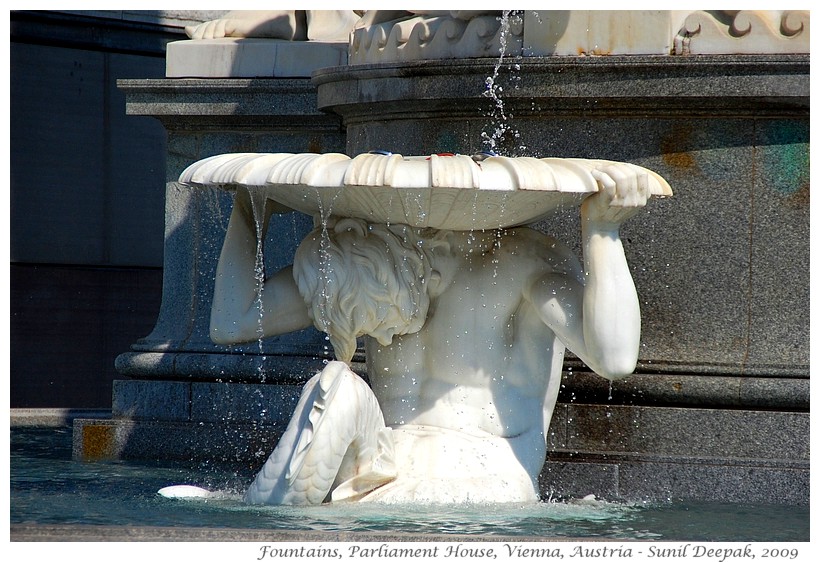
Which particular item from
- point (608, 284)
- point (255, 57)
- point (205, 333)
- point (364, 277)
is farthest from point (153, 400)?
point (608, 284)

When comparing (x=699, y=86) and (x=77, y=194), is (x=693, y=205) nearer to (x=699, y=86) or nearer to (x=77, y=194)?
(x=699, y=86)

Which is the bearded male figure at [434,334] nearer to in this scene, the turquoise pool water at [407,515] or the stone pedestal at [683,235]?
the turquoise pool water at [407,515]

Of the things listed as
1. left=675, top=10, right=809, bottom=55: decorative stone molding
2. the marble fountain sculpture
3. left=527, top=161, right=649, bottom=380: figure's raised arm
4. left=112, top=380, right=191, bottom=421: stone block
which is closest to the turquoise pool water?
the marble fountain sculpture

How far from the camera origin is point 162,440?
26.6ft

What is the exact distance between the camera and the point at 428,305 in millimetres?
6324

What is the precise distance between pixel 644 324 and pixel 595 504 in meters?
0.93

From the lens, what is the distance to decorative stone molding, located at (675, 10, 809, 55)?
6.86 m

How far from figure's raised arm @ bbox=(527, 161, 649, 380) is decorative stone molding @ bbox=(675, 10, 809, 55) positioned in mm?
1115

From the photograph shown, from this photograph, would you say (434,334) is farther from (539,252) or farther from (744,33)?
(744,33)

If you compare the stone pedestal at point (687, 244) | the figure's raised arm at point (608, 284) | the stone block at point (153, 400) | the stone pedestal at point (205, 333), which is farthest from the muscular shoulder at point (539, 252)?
the stone block at point (153, 400)

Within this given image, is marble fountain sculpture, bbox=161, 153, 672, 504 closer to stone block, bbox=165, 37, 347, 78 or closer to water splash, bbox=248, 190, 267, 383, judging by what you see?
water splash, bbox=248, 190, 267, 383

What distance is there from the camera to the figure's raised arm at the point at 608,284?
594cm

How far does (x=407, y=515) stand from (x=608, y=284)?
1065mm
